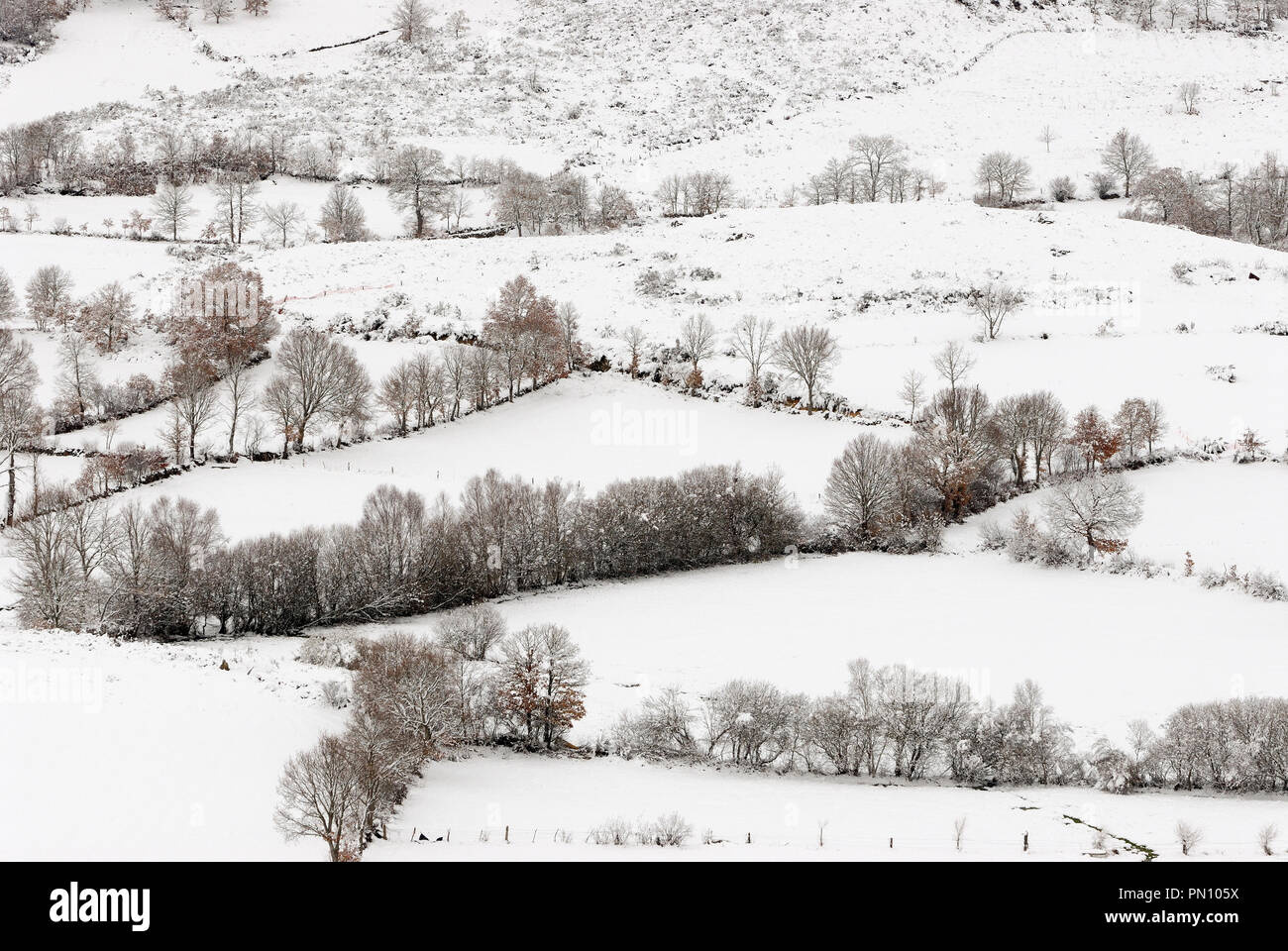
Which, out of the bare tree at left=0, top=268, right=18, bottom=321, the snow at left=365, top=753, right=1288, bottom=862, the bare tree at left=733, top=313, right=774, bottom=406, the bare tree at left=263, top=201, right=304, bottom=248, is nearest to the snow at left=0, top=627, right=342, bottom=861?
the snow at left=365, top=753, right=1288, bottom=862

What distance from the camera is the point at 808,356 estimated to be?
6788 cm

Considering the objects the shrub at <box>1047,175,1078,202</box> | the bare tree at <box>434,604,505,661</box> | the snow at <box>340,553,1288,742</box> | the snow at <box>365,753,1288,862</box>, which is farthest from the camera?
the shrub at <box>1047,175,1078,202</box>

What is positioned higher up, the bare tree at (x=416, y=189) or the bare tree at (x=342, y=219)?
the bare tree at (x=416, y=189)

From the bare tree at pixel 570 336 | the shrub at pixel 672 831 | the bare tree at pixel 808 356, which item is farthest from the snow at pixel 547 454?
the shrub at pixel 672 831

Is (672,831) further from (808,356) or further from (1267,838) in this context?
(808,356)

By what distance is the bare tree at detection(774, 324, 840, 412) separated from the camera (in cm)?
6788

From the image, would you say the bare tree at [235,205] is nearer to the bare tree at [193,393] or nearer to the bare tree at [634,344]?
the bare tree at [193,393]

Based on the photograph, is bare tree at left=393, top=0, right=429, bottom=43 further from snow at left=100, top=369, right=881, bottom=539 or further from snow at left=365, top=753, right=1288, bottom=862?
snow at left=365, top=753, right=1288, bottom=862

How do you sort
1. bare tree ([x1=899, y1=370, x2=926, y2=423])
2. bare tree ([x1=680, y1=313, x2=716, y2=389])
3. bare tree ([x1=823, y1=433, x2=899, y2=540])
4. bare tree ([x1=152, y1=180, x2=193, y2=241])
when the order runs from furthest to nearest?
bare tree ([x1=152, y1=180, x2=193, y2=241])
bare tree ([x1=680, y1=313, x2=716, y2=389])
bare tree ([x1=899, y1=370, x2=926, y2=423])
bare tree ([x1=823, y1=433, x2=899, y2=540])

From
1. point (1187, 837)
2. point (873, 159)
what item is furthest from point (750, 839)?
point (873, 159)

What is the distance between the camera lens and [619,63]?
141 metres

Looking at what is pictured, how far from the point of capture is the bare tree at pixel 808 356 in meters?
67.9

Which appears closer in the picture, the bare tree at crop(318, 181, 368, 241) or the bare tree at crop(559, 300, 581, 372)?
the bare tree at crop(559, 300, 581, 372)
